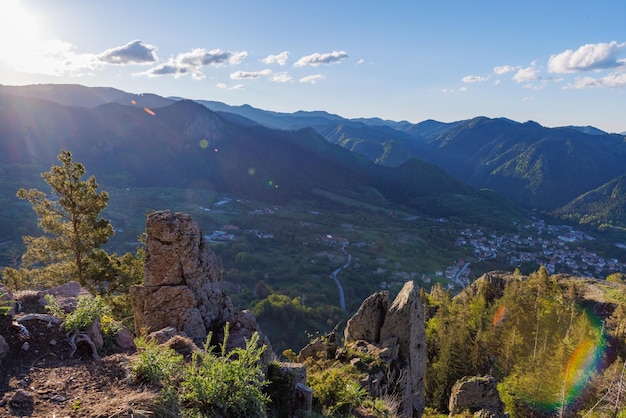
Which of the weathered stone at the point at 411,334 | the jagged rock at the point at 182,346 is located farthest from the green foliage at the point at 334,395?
the weathered stone at the point at 411,334

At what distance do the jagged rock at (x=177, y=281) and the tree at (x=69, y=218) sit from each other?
9.91 m

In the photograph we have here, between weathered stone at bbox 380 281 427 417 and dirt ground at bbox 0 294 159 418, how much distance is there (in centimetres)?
1381

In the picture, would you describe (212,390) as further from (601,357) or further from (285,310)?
(285,310)

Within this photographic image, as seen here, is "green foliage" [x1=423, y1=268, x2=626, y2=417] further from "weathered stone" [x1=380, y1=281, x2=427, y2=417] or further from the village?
the village

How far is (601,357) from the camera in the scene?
96.2ft

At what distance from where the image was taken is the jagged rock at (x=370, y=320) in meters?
19.3

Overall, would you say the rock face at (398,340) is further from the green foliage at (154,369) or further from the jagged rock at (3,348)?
the jagged rock at (3,348)

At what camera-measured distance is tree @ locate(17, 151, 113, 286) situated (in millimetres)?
20344

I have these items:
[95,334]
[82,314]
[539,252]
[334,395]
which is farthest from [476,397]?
[539,252]

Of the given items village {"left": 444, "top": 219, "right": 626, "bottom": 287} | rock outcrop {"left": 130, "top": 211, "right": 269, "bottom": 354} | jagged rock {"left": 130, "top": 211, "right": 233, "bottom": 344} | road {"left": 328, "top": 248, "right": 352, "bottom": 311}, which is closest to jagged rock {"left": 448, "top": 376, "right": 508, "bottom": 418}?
rock outcrop {"left": 130, "top": 211, "right": 269, "bottom": 354}

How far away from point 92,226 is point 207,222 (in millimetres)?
136154

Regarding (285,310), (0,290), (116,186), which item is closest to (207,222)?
(116,186)

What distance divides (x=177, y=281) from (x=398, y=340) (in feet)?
35.9

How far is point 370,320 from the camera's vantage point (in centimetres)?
1952
